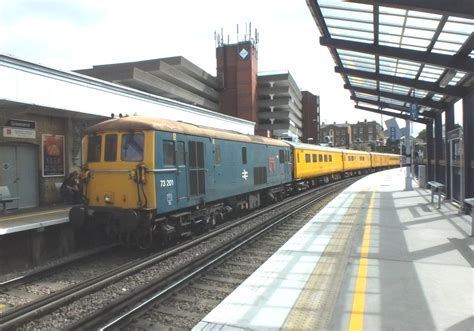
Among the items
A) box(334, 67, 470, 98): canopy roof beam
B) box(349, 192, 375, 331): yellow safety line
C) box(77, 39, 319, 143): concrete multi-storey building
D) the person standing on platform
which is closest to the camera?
box(349, 192, 375, 331): yellow safety line

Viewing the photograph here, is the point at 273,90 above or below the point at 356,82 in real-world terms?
above

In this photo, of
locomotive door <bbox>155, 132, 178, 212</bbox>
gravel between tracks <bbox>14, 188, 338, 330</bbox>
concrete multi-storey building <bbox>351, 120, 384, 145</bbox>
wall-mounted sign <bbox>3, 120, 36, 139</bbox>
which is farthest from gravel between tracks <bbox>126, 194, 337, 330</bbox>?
concrete multi-storey building <bbox>351, 120, 384, 145</bbox>

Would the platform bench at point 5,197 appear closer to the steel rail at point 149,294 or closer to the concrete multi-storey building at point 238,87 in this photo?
the steel rail at point 149,294

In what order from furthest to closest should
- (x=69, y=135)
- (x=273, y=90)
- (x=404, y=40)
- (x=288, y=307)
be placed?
Result: (x=273, y=90) < (x=69, y=135) < (x=404, y=40) < (x=288, y=307)

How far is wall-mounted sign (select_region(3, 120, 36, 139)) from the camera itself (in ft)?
40.8

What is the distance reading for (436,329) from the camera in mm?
4727

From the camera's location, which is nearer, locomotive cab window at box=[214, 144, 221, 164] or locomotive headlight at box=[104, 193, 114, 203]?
locomotive headlight at box=[104, 193, 114, 203]

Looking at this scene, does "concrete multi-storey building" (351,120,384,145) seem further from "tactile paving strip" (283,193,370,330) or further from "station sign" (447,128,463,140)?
"tactile paving strip" (283,193,370,330)

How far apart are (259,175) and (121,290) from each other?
9.89 metres

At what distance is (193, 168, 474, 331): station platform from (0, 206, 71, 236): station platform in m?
4.92

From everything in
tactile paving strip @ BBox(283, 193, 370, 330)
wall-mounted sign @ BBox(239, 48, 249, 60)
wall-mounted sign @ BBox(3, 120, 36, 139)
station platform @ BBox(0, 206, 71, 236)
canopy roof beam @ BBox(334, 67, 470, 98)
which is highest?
wall-mounted sign @ BBox(239, 48, 249, 60)

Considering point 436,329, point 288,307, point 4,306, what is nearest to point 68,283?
point 4,306

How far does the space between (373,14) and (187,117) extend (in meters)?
13.5

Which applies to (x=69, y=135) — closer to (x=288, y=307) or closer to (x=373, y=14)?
(x=373, y=14)
